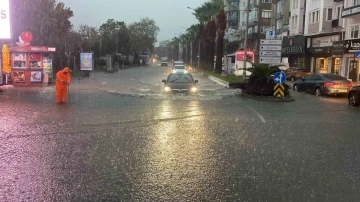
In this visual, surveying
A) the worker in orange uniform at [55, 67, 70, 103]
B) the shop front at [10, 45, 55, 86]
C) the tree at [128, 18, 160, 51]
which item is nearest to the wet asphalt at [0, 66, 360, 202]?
the worker in orange uniform at [55, 67, 70, 103]

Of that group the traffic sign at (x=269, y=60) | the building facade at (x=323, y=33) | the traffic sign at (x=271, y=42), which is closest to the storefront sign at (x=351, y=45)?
the building facade at (x=323, y=33)

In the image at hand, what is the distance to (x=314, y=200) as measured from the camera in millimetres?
5309

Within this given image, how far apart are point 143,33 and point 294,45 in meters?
61.5

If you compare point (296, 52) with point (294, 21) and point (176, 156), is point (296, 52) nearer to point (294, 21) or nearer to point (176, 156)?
point (294, 21)

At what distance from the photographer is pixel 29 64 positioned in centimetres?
2683

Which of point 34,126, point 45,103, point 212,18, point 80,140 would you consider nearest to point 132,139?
point 80,140

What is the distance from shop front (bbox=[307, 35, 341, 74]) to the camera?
42.2m

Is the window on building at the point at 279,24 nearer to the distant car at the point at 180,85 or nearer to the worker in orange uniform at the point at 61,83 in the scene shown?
the distant car at the point at 180,85

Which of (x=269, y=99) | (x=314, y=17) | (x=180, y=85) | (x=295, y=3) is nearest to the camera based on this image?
(x=269, y=99)

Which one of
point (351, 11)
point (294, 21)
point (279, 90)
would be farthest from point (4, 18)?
point (294, 21)

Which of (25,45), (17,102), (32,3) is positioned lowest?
(17,102)

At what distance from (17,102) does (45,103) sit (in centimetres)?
131

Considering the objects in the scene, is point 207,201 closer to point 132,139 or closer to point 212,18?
point 132,139

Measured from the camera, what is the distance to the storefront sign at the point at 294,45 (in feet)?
160
